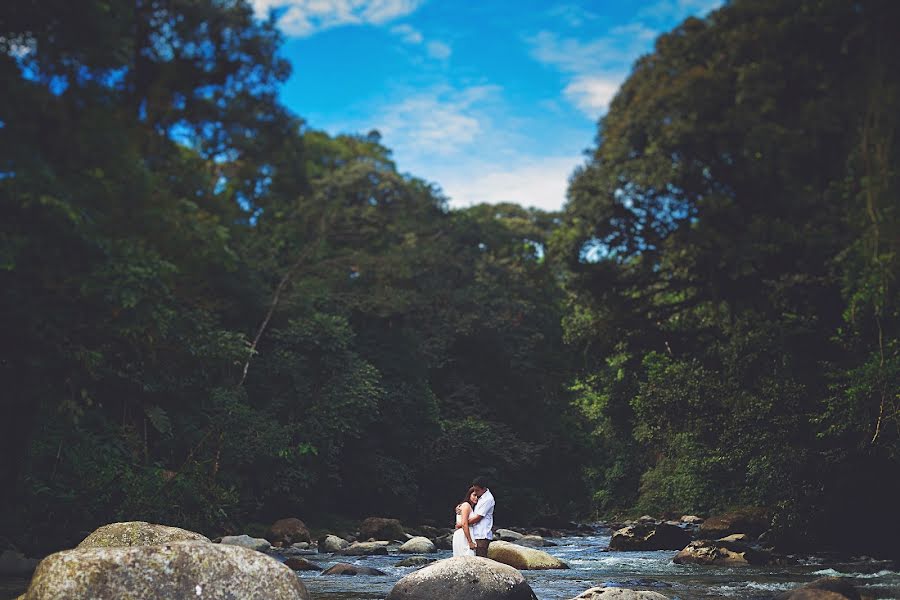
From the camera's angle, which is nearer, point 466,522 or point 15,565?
point 466,522

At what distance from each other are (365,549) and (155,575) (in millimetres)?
16391

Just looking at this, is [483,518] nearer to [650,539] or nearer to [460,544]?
[460,544]

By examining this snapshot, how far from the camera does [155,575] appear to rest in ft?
23.3

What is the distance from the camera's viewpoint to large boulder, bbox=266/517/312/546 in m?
26.0

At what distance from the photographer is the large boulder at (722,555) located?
17.2m

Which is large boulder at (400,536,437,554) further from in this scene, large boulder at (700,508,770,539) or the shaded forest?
large boulder at (700,508,770,539)

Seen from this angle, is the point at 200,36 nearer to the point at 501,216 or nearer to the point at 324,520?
the point at 324,520

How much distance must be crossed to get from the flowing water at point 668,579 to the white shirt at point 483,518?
123 cm

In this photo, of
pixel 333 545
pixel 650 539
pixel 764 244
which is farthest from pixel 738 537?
pixel 764 244

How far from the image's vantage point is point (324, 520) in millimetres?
31266

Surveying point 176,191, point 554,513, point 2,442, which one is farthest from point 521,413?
point 2,442

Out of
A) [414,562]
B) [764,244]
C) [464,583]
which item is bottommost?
[414,562]

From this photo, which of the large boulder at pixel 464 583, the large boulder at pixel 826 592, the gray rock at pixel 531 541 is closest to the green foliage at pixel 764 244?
the large boulder at pixel 826 592

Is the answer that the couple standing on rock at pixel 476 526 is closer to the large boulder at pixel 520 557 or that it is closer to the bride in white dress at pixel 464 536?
the bride in white dress at pixel 464 536
